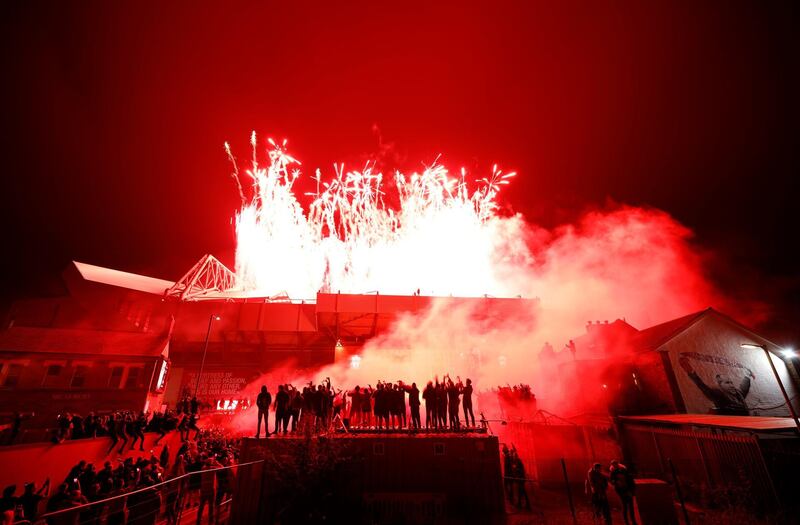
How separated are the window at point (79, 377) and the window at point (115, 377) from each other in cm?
178

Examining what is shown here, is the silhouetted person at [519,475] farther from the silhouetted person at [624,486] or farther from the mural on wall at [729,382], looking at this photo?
the mural on wall at [729,382]

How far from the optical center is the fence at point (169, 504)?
9237mm

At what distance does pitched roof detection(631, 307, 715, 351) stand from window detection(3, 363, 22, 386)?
46.0m

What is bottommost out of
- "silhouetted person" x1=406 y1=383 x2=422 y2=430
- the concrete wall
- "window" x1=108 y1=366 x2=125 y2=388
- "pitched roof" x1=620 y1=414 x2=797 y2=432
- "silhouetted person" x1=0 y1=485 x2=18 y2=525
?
"silhouetted person" x1=0 y1=485 x2=18 y2=525

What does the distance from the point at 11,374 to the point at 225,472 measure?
88.0 ft

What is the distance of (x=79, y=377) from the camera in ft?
94.1

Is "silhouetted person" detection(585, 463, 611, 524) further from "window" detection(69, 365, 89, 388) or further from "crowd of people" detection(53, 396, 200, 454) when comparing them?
"window" detection(69, 365, 89, 388)

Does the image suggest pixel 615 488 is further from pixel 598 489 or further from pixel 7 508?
pixel 7 508

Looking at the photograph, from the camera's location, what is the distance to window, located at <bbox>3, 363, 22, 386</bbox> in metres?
27.0

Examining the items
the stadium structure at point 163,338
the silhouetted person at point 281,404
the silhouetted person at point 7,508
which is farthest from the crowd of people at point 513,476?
the stadium structure at point 163,338

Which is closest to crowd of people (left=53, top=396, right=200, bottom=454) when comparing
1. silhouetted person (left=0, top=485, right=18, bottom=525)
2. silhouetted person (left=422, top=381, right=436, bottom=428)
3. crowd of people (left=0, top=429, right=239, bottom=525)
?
crowd of people (left=0, top=429, right=239, bottom=525)

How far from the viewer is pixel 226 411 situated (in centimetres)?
3253

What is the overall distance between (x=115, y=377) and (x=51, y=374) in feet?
14.6

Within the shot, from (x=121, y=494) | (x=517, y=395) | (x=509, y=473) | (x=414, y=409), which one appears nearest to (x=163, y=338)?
(x=121, y=494)
